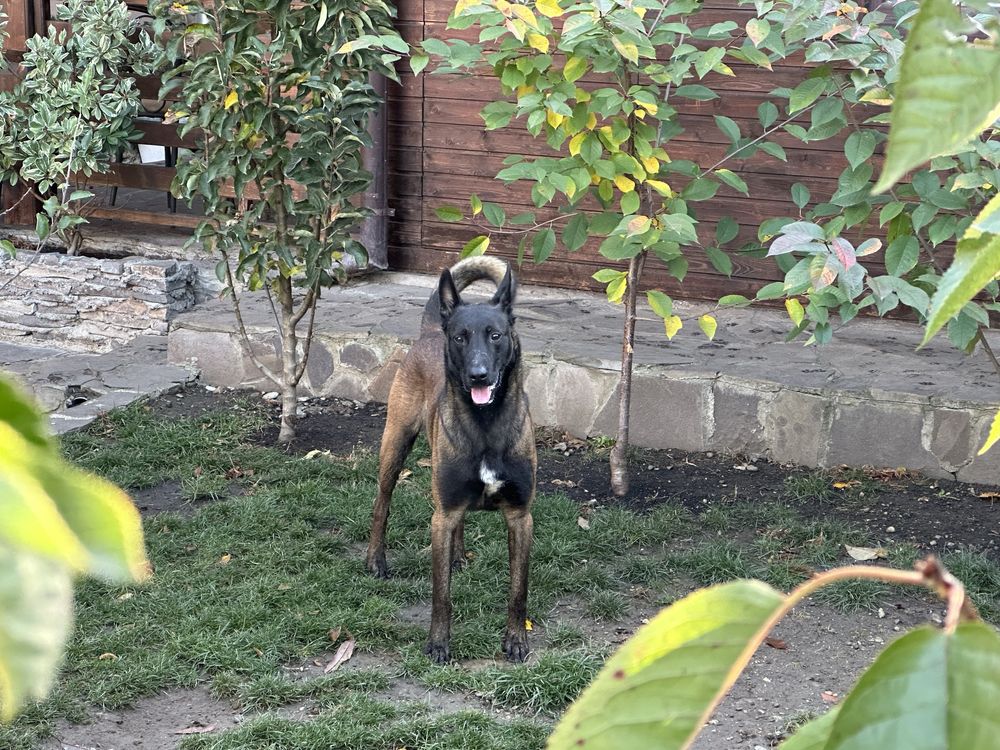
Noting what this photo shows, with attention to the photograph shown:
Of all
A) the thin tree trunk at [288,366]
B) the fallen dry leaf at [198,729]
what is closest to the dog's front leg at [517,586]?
the fallen dry leaf at [198,729]

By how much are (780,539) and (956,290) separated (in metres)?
5.15

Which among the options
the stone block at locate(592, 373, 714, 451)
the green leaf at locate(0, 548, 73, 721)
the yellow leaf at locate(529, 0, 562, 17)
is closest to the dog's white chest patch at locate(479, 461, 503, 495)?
the yellow leaf at locate(529, 0, 562, 17)

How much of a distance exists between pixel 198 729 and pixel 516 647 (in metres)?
1.21

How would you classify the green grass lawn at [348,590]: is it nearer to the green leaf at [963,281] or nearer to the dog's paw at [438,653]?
the dog's paw at [438,653]

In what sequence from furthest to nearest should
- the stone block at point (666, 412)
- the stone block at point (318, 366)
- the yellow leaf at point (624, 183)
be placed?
the stone block at point (318, 366) → the stone block at point (666, 412) → the yellow leaf at point (624, 183)

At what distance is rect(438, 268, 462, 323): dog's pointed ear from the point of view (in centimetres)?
447

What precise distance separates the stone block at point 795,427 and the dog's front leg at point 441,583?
2239 millimetres

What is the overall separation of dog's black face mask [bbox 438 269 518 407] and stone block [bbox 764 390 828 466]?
2.13 metres

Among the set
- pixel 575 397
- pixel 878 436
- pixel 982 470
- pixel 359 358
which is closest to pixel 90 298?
pixel 359 358

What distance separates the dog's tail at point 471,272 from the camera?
5.01 meters

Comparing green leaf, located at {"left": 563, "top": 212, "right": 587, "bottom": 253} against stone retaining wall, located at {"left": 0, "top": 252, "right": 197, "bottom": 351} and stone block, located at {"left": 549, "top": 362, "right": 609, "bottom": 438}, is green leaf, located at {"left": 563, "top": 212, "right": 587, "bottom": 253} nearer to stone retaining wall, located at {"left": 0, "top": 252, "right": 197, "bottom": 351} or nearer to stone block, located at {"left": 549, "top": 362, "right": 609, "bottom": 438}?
stone block, located at {"left": 549, "top": 362, "right": 609, "bottom": 438}

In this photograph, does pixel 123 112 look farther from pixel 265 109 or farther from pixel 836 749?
pixel 836 749

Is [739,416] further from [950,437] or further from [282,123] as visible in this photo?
[282,123]

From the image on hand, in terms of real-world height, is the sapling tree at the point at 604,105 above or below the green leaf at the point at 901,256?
above
